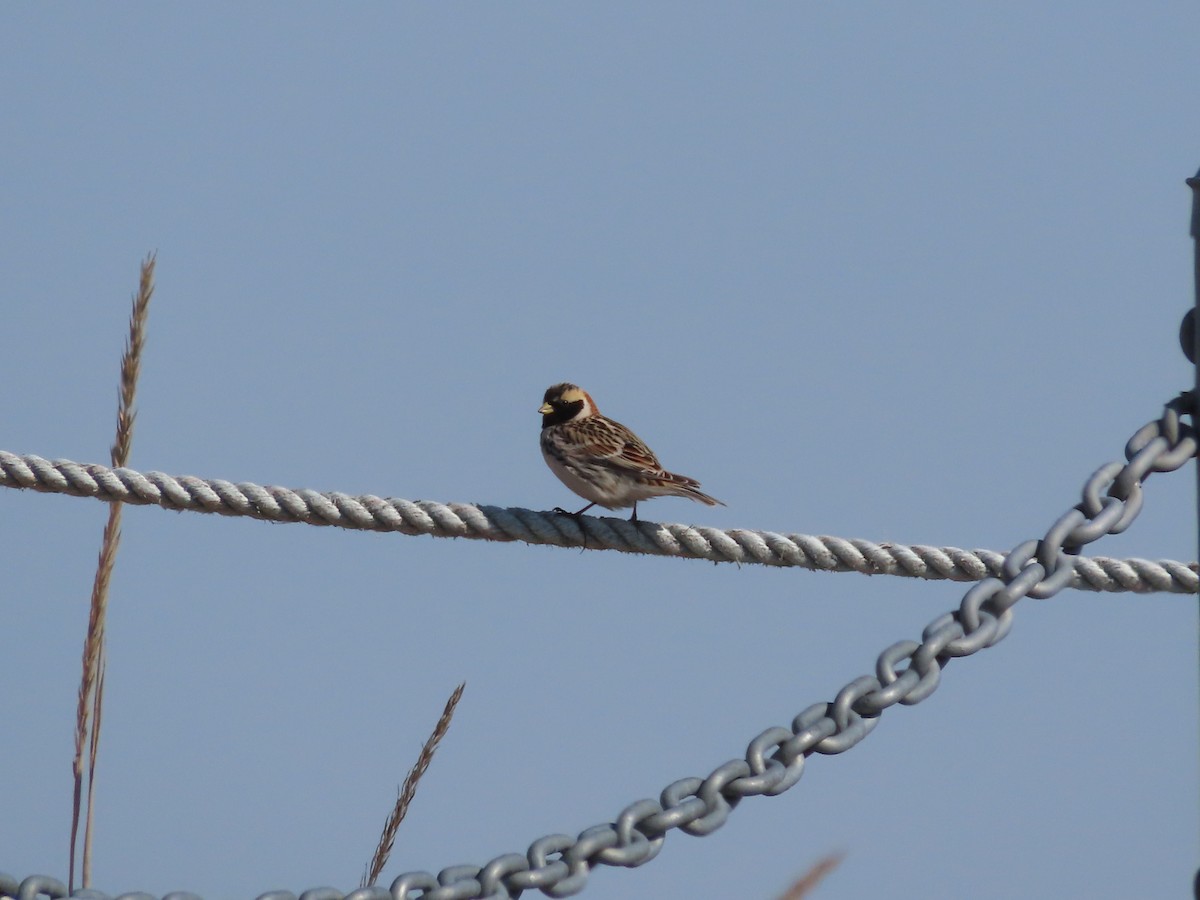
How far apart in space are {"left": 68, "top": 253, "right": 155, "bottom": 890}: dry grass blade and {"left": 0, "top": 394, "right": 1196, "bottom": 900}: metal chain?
4.98ft

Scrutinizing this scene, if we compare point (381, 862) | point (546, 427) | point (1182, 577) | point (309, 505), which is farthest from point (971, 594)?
point (546, 427)

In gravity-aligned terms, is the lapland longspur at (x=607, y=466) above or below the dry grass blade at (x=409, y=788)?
above

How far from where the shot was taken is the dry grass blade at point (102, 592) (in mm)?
4156

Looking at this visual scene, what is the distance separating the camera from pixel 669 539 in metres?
5.45

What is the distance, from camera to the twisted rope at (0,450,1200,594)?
473 centimetres

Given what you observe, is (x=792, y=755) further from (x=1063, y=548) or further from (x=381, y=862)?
(x=381, y=862)

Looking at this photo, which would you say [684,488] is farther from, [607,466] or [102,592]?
[102,592]

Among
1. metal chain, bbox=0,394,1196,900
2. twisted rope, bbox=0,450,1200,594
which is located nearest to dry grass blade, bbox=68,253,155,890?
twisted rope, bbox=0,450,1200,594

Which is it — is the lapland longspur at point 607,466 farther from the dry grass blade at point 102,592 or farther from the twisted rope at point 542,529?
the dry grass blade at point 102,592

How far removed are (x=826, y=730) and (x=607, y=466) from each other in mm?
3883

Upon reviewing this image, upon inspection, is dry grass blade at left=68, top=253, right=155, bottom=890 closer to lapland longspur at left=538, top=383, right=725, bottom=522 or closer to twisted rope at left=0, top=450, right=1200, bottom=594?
twisted rope at left=0, top=450, right=1200, bottom=594

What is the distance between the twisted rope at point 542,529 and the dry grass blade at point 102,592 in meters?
0.13

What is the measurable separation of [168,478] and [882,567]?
2.27 meters

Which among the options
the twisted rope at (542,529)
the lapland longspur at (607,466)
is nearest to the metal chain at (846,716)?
the twisted rope at (542,529)
